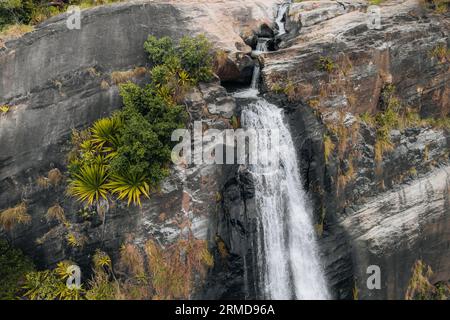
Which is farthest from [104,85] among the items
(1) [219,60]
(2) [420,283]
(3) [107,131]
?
(2) [420,283]

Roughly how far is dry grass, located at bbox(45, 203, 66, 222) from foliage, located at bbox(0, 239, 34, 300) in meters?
1.30

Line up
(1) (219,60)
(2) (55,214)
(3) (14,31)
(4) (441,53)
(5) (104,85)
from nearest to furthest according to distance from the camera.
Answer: (2) (55,214)
(5) (104,85)
(1) (219,60)
(3) (14,31)
(4) (441,53)

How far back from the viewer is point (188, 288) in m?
10.6

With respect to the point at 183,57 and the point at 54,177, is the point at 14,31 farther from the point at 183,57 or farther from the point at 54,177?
the point at 183,57

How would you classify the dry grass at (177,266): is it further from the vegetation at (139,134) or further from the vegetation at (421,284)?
the vegetation at (421,284)

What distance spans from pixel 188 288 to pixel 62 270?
12.1 ft

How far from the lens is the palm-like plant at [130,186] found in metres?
10.4

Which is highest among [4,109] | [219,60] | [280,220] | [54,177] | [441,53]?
[219,60]

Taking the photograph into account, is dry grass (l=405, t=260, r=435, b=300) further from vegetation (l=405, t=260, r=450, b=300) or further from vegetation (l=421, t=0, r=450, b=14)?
vegetation (l=421, t=0, r=450, b=14)

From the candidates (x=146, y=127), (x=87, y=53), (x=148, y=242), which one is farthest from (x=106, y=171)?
(x=87, y=53)

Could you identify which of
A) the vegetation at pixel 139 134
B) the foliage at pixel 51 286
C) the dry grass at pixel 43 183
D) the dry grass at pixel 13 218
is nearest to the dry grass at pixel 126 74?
the vegetation at pixel 139 134

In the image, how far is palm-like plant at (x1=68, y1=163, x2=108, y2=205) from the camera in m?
10.5

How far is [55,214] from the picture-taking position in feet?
35.2

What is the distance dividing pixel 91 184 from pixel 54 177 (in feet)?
4.28
